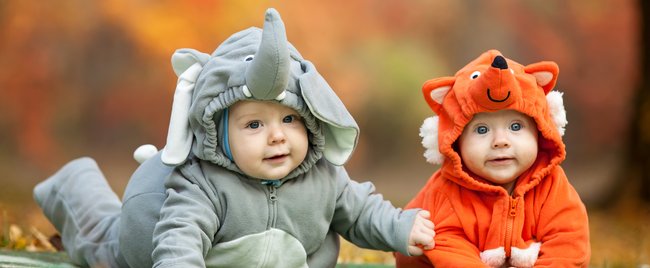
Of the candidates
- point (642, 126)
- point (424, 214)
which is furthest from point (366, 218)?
point (642, 126)

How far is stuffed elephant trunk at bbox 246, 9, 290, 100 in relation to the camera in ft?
9.48

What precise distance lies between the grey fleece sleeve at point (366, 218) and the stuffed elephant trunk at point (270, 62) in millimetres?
502

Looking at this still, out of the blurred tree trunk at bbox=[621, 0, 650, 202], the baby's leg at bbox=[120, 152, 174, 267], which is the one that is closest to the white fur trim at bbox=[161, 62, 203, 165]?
the baby's leg at bbox=[120, 152, 174, 267]

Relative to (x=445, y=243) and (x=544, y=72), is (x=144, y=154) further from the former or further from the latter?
(x=544, y=72)

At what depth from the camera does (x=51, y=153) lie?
5715 millimetres

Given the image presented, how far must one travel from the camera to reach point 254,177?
10.3 feet

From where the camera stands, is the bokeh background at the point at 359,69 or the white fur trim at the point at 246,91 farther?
the bokeh background at the point at 359,69

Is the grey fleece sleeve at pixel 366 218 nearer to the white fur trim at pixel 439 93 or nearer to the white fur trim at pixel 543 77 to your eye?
the white fur trim at pixel 439 93

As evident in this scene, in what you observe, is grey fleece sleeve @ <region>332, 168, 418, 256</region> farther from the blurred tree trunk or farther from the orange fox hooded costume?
the blurred tree trunk

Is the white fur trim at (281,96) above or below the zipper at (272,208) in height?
above

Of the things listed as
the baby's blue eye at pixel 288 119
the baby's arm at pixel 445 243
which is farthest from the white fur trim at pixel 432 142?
the baby's blue eye at pixel 288 119

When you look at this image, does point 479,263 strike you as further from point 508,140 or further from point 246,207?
point 246,207

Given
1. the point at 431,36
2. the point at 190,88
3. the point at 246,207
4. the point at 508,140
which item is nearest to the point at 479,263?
the point at 508,140

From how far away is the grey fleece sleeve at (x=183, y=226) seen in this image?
2.88 metres
